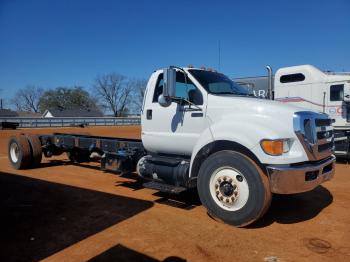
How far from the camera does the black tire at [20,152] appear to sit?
976cm

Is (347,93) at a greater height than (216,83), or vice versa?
(347,93)

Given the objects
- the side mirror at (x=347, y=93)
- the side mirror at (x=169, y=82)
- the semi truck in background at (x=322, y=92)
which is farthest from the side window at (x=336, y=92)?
the side mirror at (x=169, y=82)

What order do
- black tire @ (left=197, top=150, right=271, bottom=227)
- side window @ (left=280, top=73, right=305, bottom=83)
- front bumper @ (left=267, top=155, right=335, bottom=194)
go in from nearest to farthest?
front bumper @ (left=267, top=155, right=335, bottom=194) < black tire @ (left=197, top=150, right=271, bottom=227) < side window @ (left=280, top=73, right=305, bottom=83)

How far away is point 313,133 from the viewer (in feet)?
15.9

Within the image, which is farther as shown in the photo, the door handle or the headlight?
the door handle

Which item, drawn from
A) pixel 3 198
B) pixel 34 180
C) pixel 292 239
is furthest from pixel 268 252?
pixel 34 180

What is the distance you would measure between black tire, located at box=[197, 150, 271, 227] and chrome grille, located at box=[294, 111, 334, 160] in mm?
747

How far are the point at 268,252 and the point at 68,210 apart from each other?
11.0 ft

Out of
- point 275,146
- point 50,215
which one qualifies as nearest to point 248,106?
point 275,146

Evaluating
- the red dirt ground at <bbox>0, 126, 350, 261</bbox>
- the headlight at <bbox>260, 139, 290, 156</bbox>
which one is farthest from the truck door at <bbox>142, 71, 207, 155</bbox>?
the headlight at <bbox>260, 139, 290, 156</bbox>

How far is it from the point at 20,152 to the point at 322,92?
10102 mm

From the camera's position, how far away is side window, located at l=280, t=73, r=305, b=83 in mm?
12356

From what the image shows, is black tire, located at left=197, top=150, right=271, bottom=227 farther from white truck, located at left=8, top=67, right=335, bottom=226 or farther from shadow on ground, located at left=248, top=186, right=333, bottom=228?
shadow on ground, located at left=248, top=186, right=333, bottom=228

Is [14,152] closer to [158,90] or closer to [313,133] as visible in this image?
[158,90]
